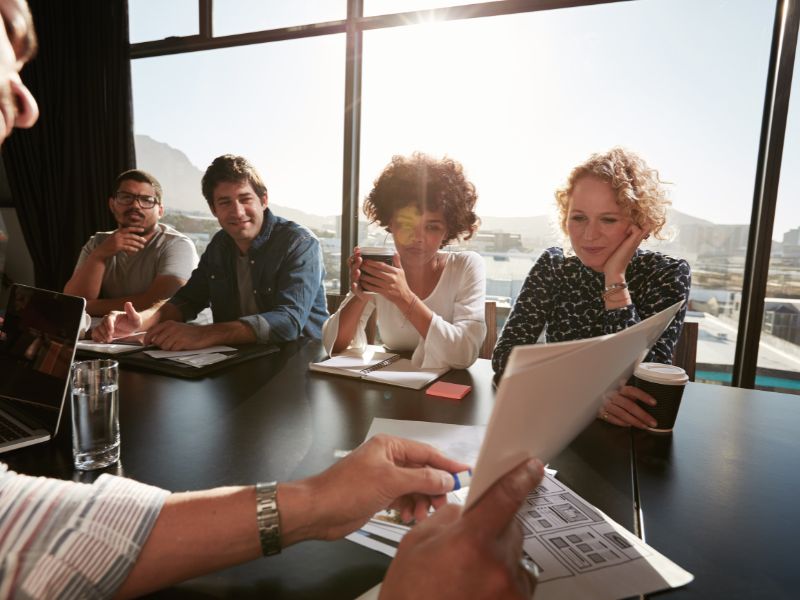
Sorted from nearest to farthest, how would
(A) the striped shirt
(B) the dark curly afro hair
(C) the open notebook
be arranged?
(A) the striped shirt
(C) the open notebook
(B) the dark curly afro hair

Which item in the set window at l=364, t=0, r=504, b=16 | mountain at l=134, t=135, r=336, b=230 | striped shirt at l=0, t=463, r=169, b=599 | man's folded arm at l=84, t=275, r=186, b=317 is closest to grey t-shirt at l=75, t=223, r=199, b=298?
man's folded arm at l=84, t=275, r=186, b=317

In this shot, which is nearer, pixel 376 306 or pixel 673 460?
pixel 673 460

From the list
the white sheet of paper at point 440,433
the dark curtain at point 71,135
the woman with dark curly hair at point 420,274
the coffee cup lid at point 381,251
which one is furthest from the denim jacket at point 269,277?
the dark curtain at point 71,135

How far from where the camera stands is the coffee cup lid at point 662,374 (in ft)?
3.19

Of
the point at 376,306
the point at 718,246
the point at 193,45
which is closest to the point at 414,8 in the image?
the point at 193,45

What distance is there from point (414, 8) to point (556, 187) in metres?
1.74

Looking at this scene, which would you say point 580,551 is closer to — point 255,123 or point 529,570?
point 529,570

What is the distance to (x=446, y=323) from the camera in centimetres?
150

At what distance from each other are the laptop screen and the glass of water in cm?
8

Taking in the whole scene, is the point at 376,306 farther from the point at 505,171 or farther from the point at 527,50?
the point at 527,50

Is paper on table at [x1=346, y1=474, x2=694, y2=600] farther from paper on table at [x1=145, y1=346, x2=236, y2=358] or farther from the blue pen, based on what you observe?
paper on table at [x1=145, y1=346, x2=236, y2=358]

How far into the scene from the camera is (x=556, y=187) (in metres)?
1.85

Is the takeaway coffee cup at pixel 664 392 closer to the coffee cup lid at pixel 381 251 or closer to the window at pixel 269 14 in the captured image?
the coffee cup lid at pixel 381 251

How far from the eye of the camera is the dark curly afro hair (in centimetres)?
196
